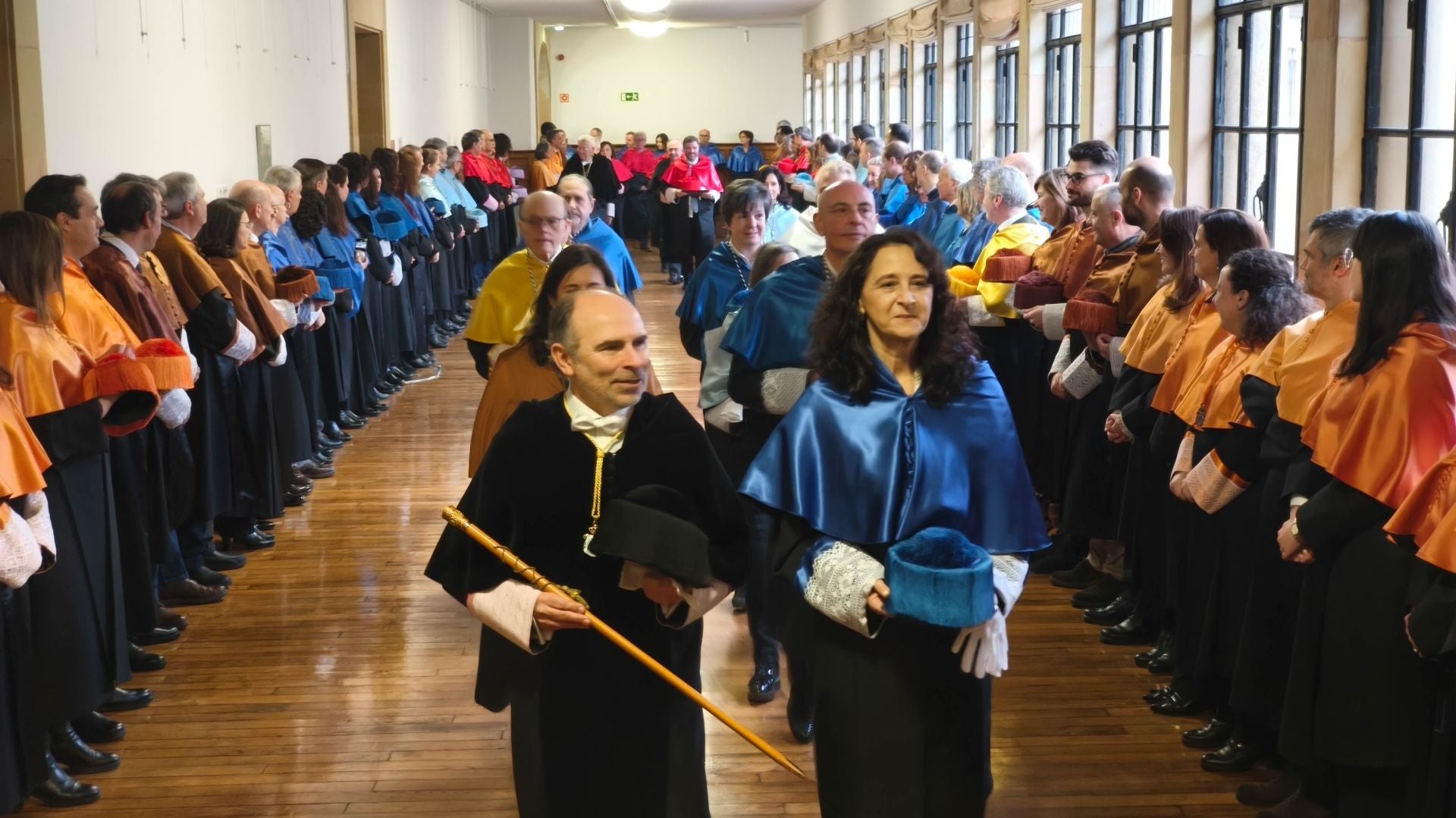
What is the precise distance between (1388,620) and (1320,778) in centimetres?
67

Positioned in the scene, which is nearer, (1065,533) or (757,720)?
(757,720)

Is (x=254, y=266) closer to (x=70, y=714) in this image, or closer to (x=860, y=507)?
(x=70, y=714)

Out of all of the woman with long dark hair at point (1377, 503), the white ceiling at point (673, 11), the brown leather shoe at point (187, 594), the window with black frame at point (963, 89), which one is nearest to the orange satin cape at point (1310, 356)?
the woman with long dark hair at point (1377, 503)

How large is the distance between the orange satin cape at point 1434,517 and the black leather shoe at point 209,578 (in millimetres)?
5012

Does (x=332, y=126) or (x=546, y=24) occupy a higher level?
(x=546, y=24)

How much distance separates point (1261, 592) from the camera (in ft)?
15.3

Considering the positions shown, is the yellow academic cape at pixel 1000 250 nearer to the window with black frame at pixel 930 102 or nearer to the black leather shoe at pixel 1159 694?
the black leather shoe at pixel 1159 694

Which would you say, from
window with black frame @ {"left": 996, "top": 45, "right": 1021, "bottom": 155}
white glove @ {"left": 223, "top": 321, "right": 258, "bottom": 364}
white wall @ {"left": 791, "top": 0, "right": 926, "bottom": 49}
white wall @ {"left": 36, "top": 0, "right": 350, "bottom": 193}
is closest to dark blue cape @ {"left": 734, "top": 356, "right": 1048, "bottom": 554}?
white glove @ {"left": 223, "top": 321, "right": 258, "bottom": 364}

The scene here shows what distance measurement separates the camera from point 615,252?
7.27m

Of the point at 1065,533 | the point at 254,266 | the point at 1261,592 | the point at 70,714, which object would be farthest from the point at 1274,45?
the point at 70,714

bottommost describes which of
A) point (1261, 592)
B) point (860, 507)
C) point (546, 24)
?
point (1261, 592)

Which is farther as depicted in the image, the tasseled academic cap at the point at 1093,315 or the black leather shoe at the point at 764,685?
the tasseled academic cap at the point at 1093,315

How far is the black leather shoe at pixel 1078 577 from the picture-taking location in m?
6.96

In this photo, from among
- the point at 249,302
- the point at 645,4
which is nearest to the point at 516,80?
the point at 645,4
